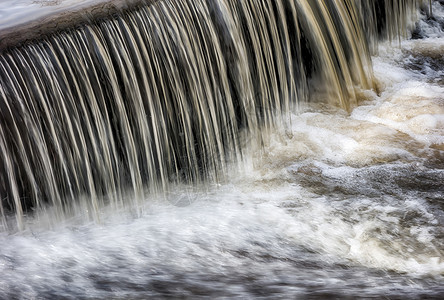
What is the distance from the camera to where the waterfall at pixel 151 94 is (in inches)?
145

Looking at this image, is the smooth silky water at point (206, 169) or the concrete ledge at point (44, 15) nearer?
the smooth silky water at point (206, 169)

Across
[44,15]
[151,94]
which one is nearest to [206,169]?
[151,94]

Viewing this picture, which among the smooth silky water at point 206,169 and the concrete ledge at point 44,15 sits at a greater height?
the concrete ledge at point 44,15

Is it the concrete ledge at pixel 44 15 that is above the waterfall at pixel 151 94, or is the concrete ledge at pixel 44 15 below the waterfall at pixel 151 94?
above

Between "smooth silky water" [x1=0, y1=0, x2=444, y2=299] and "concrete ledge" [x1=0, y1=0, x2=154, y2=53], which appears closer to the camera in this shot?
"smooth silky water" [x1=0, y1=0, x2=444, y2=299]

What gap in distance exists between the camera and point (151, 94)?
4.04 metres

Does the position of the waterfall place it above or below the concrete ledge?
below

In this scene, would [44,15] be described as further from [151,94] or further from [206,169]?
[206,169]

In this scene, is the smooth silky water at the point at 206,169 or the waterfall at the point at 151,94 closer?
the smooth silky water at the point at 206,169

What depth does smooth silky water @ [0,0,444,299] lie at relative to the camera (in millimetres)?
3262

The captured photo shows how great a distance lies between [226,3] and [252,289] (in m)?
2.12

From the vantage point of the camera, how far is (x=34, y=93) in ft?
12.0

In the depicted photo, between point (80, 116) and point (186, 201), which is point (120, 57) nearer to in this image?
point (80, 116)

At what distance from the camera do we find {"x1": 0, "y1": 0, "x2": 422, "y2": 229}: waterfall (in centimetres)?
368
